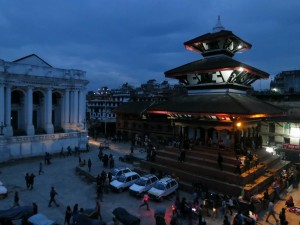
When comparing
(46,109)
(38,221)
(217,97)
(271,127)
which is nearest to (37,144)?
(46,109)

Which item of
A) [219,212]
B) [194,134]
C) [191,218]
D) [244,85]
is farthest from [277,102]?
[191,218]

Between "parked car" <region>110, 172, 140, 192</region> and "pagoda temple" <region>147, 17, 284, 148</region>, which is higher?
"pagoda temple" <region>147, 17, 284, 148</region>

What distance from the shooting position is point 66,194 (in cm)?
2320

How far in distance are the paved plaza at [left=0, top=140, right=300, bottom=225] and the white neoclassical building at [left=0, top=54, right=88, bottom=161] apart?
4465 mm

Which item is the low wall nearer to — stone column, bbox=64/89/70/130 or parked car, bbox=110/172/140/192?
stone column, bbox=64/89/70/130

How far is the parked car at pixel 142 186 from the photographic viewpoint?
2228cm

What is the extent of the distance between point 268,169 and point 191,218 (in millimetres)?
13561

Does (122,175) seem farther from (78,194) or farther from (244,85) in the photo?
(244,85)

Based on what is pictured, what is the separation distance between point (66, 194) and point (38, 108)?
2541 cm

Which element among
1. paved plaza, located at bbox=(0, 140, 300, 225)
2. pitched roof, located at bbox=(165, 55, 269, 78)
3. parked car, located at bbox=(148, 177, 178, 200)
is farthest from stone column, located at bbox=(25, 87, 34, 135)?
parked car, located at bbox=(148, 177, 178, 200)

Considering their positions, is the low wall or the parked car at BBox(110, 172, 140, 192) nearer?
the parked car at BBox(110, 172, 140, 192)

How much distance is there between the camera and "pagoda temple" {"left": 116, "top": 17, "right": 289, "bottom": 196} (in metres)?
23.1

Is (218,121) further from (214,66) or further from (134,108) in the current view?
(134,108)

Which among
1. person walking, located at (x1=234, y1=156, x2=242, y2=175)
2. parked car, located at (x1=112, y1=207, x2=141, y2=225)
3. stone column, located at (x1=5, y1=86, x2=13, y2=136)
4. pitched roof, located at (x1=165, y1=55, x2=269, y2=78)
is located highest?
pitched roof, located at (x1=165, y1=55, x2=269, y2=78)
